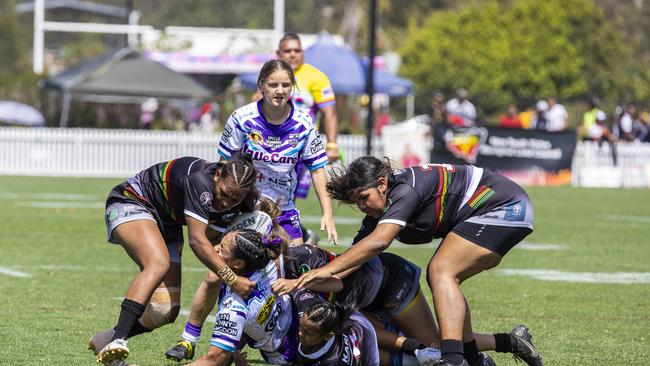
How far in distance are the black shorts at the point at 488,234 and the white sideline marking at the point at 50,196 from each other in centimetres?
1448

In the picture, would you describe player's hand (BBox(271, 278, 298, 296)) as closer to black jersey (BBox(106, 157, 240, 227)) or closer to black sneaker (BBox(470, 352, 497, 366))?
black jersey (BBox(106, 157, 240, 227))

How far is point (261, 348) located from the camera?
21.9ft

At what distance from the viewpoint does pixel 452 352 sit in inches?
257

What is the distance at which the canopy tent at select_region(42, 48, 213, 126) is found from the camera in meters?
31.5

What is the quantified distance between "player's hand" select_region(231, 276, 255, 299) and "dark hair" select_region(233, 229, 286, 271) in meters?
0.12

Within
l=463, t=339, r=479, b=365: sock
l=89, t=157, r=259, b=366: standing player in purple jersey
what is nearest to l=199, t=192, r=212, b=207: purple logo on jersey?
l=89, t=157, r=259, b=366: standing player in purple jersey

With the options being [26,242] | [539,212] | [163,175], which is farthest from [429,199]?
[539,212]

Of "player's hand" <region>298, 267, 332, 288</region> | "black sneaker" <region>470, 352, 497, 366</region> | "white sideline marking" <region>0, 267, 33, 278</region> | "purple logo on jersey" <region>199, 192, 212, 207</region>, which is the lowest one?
"white sideline marking" <region>0, 267, 33, 278</region>

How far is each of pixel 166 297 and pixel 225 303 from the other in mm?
920

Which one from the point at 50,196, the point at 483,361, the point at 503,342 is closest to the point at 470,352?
the point at 483,361

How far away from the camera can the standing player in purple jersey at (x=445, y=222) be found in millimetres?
6531

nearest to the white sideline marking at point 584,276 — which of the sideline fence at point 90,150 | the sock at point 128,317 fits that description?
the sock at point 128,317

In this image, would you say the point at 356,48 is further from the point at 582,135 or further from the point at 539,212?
the point at 539,212

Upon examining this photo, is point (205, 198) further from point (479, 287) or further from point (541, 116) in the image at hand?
point (541, 116)
